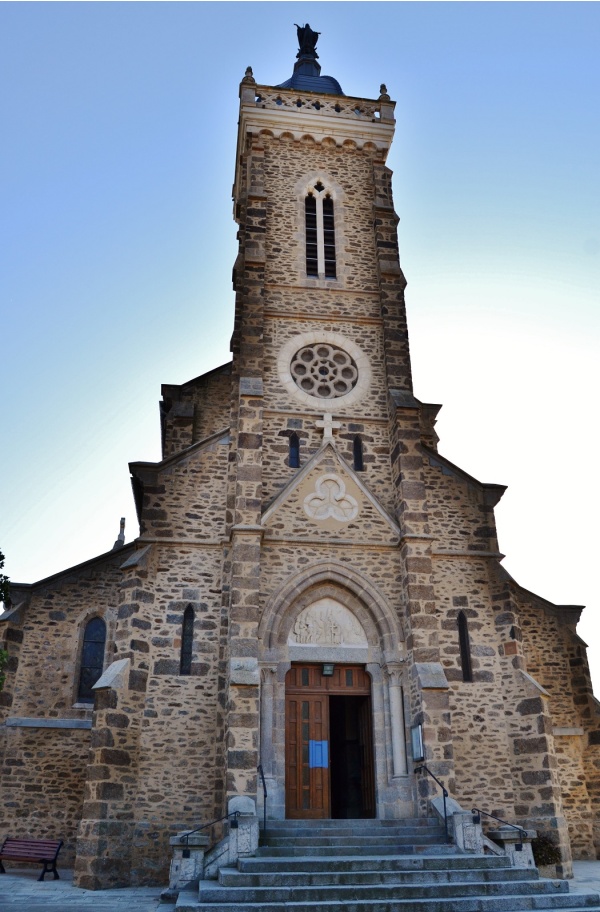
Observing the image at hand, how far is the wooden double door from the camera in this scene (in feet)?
50.4

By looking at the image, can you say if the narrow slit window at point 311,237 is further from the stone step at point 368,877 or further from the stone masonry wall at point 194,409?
the stone step at point 368,877

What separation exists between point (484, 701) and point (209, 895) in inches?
324

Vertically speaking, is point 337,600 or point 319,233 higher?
point 319,233

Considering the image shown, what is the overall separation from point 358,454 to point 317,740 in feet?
21.7

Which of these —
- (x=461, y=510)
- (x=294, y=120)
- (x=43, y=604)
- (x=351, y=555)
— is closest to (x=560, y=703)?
(x=461, y=510)

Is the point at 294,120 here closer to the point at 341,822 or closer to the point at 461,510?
the point at 461,510

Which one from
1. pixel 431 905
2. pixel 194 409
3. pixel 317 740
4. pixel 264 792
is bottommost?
pixel 431 905

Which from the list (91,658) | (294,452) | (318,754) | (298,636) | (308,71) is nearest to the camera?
(318,754)

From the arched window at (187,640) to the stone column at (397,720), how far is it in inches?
163

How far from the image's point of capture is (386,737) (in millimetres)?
15852

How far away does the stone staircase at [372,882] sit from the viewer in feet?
33.6

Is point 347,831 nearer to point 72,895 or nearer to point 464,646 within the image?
point 72,895

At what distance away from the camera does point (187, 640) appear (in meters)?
16.3

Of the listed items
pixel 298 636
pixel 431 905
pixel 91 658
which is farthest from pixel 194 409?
pixel 431 905
